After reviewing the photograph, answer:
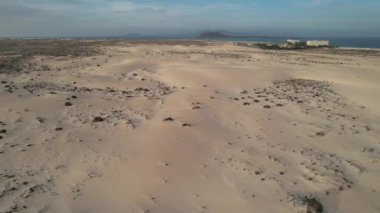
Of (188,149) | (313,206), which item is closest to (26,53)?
(188,149)

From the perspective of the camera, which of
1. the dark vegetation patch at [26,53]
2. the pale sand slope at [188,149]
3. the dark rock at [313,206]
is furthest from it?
the dark vegetation patch at [26,53]

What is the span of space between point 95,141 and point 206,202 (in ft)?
18.0

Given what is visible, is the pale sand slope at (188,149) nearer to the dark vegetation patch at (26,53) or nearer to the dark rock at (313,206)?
the dark rock at (313,206)

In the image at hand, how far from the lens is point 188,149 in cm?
1242

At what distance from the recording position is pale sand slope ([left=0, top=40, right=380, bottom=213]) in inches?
359

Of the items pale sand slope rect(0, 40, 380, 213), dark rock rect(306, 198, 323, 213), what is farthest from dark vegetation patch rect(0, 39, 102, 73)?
dark rock rect(306, 198, 323, 213)

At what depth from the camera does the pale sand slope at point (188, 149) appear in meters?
9.11

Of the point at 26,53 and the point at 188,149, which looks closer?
the point at 188,149

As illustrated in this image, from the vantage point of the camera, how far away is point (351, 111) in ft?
58.3

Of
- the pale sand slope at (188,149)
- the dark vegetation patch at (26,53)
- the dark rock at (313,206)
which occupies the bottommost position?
the dark rock at (313,206)

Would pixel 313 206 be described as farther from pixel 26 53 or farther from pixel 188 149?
pixel 26 53

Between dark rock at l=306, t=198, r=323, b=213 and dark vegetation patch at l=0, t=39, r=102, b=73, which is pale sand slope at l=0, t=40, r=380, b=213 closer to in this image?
dark rock at l=306, t=198, r=323, b=213

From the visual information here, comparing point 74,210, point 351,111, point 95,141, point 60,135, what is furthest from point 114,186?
point 351,111

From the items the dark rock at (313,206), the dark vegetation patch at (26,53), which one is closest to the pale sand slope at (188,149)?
Result: the dark rock at (313,206)
